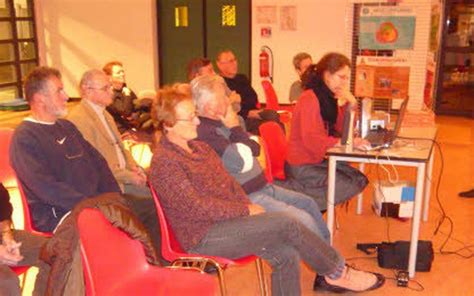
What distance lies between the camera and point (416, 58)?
23.5 ft

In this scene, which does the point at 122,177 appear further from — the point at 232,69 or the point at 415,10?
the point at 415,10

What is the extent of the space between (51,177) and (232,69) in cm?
307

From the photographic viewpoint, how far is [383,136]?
3324 millimetres

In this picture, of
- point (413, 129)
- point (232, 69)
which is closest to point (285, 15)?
point (232, 69)

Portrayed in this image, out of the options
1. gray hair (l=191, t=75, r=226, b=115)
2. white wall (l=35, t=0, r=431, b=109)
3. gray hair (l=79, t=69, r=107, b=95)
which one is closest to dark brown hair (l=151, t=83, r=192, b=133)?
gray hair (l=191, t=75, r=226, b=115)

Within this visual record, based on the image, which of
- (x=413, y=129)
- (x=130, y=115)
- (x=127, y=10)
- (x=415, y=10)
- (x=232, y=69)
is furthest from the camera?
(x=127, y=10)

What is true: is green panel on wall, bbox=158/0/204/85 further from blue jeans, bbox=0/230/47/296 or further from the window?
blue jeans, bbox=0/230/47/296

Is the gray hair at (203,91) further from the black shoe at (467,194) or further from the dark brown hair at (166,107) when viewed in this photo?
the black shoe at (467,194)

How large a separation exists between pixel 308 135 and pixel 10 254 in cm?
183

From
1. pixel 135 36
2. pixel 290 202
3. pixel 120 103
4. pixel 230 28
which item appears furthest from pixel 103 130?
pixel 135 36

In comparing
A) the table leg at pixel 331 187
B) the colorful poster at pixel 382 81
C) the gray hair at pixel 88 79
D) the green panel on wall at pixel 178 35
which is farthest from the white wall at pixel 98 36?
the table leg at pixel 331 187

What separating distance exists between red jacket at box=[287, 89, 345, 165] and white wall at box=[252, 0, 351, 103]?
197 inches

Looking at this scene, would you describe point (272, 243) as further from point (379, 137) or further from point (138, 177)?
point (379, 137)

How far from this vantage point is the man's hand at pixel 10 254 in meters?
2.11
